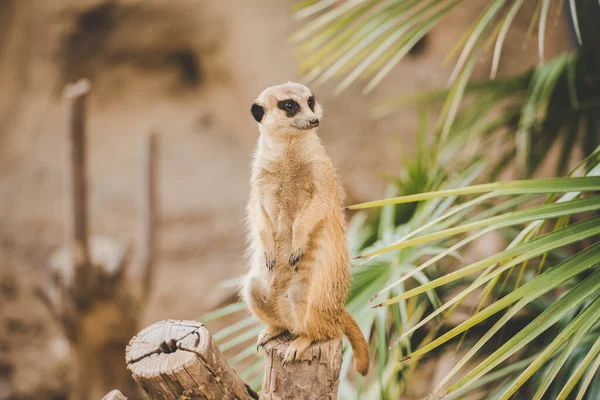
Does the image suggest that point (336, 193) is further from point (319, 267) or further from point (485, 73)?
point (485, 73)

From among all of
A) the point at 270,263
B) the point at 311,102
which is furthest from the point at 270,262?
the point at 311,102

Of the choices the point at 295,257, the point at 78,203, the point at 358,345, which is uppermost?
the point at 295,257

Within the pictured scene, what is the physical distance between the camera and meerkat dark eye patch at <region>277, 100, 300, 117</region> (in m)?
1.48

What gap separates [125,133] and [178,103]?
0.48 m

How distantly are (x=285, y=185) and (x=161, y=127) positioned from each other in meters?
3.91

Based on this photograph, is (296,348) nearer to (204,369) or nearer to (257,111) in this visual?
(204,369)

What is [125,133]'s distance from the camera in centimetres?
523

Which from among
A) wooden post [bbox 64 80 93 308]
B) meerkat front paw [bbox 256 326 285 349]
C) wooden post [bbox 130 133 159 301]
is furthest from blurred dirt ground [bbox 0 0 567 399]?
meerkat front paw [bbox 256 326 285 349]

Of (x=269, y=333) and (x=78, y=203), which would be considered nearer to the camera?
(x=269, y=333)

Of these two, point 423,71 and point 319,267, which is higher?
point 319,267

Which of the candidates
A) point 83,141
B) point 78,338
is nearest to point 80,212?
point 83,141

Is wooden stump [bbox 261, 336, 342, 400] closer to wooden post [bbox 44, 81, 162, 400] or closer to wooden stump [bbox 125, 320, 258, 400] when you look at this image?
wooden stump [bbox 125, 320, 258, 400]

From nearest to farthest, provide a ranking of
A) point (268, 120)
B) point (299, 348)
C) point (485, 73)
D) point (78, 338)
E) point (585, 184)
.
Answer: point (585, 184), point (299, 348), point (268, 120), point (78, 338), point (485, 73)

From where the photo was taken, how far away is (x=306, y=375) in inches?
55.1
